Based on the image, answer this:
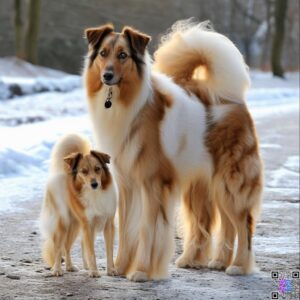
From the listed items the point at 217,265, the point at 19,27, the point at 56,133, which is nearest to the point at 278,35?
the point at 19,27

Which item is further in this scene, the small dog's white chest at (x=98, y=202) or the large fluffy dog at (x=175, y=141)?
the large fluffy dog at (x=175, y=141)

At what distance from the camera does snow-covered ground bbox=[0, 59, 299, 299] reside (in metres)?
10.6

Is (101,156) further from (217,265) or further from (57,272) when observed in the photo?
(217,265)

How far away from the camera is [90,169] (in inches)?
259

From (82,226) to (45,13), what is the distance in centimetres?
4047

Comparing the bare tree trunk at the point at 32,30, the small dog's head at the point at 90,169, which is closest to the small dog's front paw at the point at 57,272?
the small dog's head at the point at 90,169

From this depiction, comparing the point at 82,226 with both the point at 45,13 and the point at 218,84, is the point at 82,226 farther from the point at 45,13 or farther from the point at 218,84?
the point at 45,13

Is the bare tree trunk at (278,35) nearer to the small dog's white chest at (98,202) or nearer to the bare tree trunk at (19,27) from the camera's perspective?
the bare tree trunk at (19,27)

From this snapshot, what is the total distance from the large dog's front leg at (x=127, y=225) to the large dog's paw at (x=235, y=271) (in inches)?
36.1

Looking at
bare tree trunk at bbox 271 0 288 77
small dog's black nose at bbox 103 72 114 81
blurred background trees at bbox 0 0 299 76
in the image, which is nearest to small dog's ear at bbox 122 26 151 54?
small dog's black nose at bbox 103 72 114 81

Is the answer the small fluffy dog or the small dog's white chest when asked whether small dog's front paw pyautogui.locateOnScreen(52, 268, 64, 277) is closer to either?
the small fluffy dog

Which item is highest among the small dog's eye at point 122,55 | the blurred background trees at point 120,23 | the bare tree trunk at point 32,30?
the blurred background trees at point 120,23

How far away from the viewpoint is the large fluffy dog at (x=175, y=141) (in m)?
6.98

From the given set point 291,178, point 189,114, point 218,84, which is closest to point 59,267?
point 189,114
